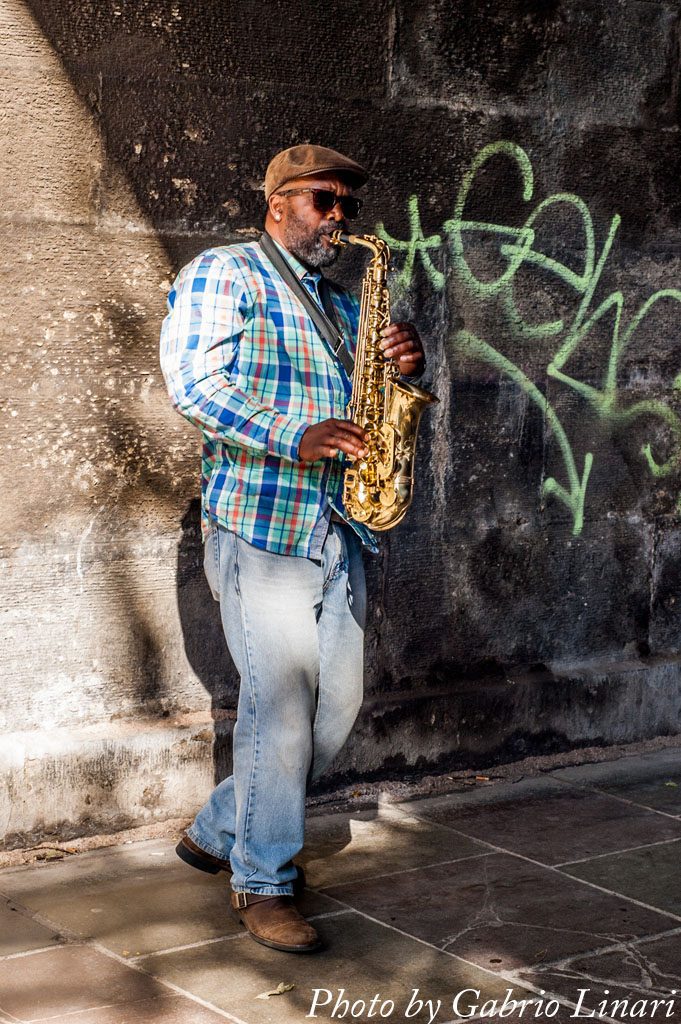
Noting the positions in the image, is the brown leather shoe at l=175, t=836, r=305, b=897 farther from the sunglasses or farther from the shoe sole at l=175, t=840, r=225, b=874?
the sunglasses

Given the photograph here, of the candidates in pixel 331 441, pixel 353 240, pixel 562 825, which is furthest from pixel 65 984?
pixel 353 240

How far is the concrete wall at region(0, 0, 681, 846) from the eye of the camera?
417 cm

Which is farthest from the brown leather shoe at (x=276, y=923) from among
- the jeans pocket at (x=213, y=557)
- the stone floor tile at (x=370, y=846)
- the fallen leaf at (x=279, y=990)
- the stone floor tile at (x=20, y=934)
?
the jeans pocket at (x=213, y=557)

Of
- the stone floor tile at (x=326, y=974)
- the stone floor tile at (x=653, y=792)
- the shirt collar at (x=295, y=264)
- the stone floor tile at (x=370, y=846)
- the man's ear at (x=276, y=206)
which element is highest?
the man's ear at (x=276, y=206)

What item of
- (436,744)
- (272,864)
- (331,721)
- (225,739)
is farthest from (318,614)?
(436,744)

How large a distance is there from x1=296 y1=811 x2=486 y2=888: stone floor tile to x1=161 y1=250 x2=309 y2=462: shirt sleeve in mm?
1334

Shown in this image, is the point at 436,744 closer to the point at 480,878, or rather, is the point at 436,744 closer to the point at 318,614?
the point at 480,878

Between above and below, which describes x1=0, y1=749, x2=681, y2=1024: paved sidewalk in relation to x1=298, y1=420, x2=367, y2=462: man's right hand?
below

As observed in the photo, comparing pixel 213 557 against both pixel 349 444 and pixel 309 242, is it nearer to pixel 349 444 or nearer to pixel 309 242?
pixel 349 444

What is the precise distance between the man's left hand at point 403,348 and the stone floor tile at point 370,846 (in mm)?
1485

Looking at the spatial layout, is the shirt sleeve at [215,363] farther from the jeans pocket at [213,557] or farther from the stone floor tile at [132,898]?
the stone floor tile at [132,898]

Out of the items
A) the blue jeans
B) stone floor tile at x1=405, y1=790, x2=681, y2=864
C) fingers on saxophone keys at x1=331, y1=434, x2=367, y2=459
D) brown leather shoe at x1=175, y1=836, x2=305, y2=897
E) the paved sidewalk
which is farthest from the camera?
stone floor tile at x1=405, y1=790, x2=681, y2=864

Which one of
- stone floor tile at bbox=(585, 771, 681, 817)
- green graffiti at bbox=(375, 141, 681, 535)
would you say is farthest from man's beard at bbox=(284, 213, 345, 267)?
stone floor tile at bbox=(585, 771, 681, 817)

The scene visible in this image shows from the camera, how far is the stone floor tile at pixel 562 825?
4363 millimetres
